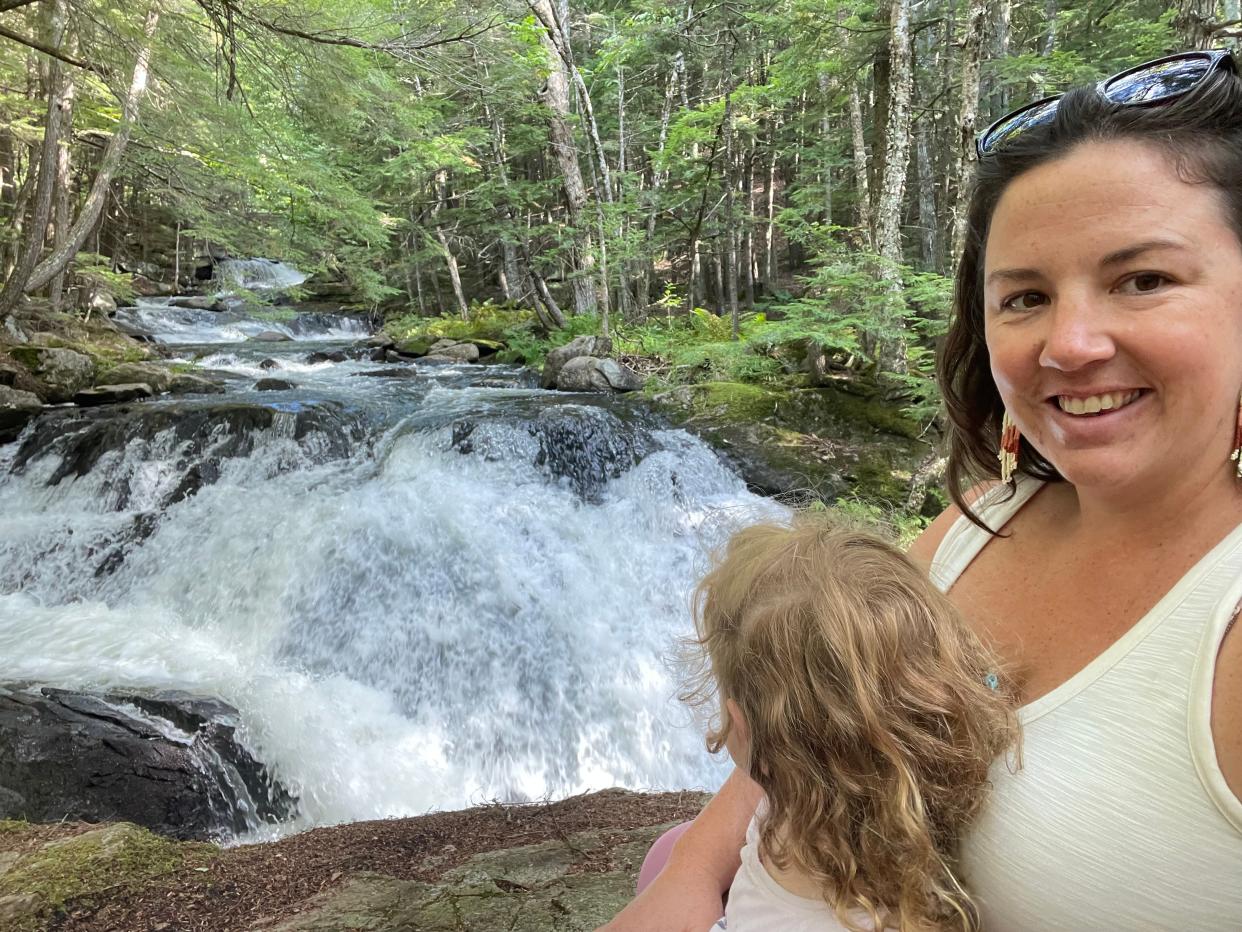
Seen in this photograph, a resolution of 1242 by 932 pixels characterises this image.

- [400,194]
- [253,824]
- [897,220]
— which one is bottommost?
[253,824]

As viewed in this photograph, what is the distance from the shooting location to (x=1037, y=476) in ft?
4.08

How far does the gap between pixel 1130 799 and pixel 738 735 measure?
515mm

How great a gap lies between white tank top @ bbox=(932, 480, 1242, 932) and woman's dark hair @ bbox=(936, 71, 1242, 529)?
0.42 m

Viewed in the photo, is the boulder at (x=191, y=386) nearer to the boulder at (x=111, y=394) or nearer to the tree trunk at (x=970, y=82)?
the boulder at (x=111, y=394)

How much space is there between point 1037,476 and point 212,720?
16.0 feet

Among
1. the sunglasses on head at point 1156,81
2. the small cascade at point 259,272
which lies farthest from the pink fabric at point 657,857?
the small cascade at point 259,272

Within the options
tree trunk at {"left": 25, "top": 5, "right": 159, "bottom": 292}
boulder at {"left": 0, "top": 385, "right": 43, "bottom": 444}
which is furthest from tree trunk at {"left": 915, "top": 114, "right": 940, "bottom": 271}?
boulder at {"left": 0, "top": 385, "right": 43, "bottom": 444}

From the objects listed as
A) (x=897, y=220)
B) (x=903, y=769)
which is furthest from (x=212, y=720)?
(x=897, y=220)

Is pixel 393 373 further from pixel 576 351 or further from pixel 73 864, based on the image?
pixel 73 864

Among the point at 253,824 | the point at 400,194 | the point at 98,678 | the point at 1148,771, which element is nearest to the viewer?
the point at 1148,771

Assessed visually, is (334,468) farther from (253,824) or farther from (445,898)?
(445,898)

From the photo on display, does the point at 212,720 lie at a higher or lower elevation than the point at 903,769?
lower

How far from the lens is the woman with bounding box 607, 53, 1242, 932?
77 centimetres

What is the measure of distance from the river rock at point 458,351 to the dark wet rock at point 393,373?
70.4 inches
